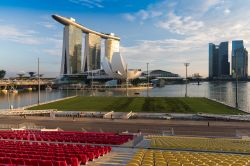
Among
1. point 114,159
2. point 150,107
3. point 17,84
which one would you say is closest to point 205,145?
point 114,159

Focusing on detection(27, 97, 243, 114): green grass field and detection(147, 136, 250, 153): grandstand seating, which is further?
detection(27, 97, 243, 114): green grass field

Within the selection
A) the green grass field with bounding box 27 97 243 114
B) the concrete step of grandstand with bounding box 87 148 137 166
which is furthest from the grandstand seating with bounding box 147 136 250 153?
the green grass field with bounding box 27 97 243 114

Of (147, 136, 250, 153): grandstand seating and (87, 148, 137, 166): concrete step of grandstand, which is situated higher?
(87, 148, 137, 166): concrete step of grandstand

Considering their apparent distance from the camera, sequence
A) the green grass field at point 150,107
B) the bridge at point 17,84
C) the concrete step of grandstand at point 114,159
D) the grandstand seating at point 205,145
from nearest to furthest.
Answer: the concrete step of grandstand at point 114,159 < the grandstand seating at point 205,145 < the green grass field at point 150,107 < the bridge at point 17,84

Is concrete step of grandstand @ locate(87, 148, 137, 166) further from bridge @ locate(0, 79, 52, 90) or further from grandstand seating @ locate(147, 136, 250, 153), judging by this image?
bridge @ locate(0, 79, 52, 90)

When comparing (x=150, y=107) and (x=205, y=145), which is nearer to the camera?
(x=205, y=145)

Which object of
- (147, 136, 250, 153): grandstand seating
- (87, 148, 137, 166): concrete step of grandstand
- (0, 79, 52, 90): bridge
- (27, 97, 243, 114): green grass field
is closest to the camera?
(87, 148, 137, 166): concrete step of grandstand

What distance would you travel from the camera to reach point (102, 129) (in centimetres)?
3084

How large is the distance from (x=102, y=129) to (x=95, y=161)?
19.2m

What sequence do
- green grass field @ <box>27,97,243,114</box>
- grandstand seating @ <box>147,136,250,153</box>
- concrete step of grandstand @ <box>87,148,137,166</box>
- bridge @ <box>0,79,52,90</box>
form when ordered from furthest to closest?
bridge @ <box>0,79,52,90</box>, green grass field @ <box>27,97,243,114</box>, grandstand seating @ <box>147,136,250,153</box>, concrete step of grandstand @ <box>87,148,137,166</box>

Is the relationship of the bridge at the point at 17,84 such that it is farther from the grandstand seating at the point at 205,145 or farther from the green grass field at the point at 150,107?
the grandstand seating at the point at 205,145

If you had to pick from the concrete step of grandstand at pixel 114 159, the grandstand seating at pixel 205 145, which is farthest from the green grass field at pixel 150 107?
the concrete step of grandstand at pixel 114 159

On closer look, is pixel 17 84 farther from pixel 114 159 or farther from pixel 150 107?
pixel 114 159

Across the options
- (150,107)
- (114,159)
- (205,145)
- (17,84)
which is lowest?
(150,107)
